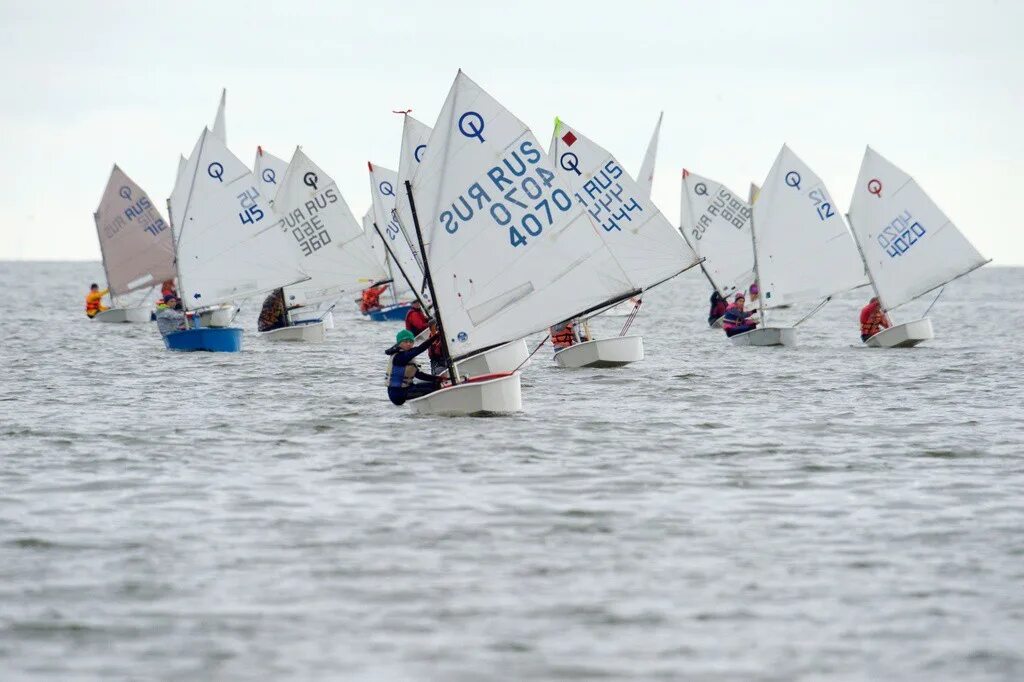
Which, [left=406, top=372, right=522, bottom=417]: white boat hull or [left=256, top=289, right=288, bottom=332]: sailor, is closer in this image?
[left=406, top=372, right=522, bottom=417]: white boat hull

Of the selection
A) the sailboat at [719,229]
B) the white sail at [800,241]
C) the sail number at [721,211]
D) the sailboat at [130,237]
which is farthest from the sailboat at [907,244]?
the sailboat at [130,237]

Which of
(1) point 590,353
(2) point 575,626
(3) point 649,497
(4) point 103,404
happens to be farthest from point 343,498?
(1) point 590,353

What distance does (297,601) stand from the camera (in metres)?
11.9

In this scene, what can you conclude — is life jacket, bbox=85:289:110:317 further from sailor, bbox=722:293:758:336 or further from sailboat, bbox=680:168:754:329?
sailor, bbox=722:293:758:336

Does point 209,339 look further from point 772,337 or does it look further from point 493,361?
point 772,337

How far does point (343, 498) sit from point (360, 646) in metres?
5.87

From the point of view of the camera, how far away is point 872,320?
1693 inches

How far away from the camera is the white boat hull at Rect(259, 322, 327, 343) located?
4531 centimetres

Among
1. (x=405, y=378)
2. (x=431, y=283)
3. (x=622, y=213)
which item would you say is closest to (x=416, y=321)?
(x=405, y=378)

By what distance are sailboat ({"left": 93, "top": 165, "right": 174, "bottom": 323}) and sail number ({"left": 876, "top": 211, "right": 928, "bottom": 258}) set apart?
97.5ft

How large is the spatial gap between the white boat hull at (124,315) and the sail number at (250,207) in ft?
53.4

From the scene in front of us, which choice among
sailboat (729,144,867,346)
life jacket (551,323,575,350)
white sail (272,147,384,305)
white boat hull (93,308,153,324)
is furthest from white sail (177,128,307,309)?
white boat hull (93,308,153,324)

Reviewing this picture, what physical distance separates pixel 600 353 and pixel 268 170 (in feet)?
100

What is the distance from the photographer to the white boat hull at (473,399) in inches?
904
